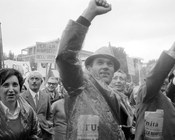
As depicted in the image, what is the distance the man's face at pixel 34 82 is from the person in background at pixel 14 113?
2.24 meters

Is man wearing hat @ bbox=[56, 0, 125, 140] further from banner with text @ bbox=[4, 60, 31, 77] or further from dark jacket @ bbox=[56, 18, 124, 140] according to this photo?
banner with text @ bbox=[4, 60, 31, 77]

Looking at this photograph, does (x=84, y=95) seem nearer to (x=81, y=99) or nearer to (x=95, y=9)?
(x=81, y=99)

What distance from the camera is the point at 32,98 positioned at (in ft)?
18.5

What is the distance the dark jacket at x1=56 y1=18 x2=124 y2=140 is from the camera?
173 cm

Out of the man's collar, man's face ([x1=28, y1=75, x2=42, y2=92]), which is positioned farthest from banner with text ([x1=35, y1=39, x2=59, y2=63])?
the man's collar

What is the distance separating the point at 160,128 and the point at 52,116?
3.56 metres

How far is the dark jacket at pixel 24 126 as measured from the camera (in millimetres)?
3074

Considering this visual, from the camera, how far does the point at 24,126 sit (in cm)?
322

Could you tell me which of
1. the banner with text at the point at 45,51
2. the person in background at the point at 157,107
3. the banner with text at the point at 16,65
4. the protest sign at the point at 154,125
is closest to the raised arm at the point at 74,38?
the person in background at the point at 157,107

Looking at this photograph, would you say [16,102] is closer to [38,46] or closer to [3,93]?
[3,93]

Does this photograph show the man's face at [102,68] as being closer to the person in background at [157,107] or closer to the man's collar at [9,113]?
the person in background at [157,107]

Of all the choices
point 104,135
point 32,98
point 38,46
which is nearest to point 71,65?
point 104,135

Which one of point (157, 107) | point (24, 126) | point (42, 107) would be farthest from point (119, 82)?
point (157, 107)

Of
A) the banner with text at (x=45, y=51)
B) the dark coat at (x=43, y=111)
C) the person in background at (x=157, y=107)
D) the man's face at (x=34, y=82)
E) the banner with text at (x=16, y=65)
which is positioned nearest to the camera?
the person in background at (x=157, y=107)
